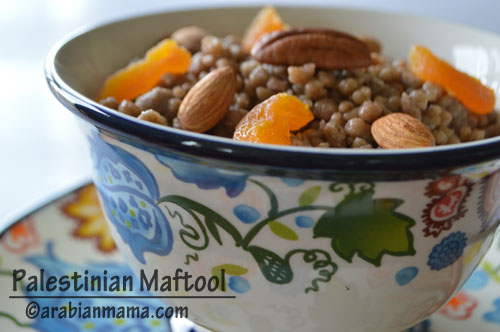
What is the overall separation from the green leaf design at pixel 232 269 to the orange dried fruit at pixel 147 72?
24cm

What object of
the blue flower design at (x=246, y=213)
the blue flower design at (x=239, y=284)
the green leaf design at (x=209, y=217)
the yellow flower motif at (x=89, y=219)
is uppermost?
the blue flower design at (x=246, y=213)

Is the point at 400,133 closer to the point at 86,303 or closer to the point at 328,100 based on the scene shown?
the point at 328,100

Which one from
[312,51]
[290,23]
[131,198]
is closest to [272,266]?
[131,198]

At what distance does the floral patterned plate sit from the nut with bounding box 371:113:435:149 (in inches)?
11.6

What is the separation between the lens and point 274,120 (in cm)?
53

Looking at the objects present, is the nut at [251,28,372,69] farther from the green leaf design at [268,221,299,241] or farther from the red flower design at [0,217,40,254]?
the red flower design at [0,217,40,254]

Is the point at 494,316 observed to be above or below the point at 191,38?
below

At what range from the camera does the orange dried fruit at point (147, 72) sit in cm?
66

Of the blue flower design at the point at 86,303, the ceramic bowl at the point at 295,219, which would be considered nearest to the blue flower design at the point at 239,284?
the ceramic bowl at the point at 295,219

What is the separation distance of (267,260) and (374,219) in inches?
3.7

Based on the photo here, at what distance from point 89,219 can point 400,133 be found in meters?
0.52

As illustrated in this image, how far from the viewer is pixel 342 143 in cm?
54

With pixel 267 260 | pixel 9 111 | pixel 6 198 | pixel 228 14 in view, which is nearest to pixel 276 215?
pixel 267 260

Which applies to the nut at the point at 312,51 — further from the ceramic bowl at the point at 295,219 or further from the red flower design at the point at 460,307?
the red flower design at the point at 460,307
